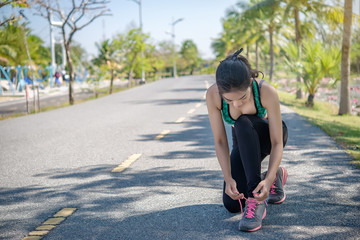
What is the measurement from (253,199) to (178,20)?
8606 centimetres

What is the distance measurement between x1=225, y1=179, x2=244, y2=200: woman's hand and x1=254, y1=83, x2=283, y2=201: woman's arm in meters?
0.15

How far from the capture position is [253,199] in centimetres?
336

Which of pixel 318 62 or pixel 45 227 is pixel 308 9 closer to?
pixel 318 62

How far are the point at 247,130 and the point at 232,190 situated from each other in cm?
50

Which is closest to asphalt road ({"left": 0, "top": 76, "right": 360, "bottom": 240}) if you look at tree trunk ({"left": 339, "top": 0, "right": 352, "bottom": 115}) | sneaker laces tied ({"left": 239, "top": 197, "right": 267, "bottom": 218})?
sneaker laces tied ({"left": 239, "top": 197, "right": 267, "bottom": 218})

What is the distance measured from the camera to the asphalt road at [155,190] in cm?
336

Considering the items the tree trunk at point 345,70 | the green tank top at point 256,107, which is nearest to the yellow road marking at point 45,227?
the green tank top at point 256,107

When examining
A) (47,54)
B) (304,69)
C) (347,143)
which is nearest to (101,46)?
(304,69)

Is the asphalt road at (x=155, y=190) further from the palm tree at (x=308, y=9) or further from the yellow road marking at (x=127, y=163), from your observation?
the palm tree at (x=308, y=9)

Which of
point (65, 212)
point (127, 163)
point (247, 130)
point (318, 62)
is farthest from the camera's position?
point (318, 62)

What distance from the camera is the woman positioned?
9.75ft

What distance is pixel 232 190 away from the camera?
130 inches

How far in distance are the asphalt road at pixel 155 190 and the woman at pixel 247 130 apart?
26 centimetres

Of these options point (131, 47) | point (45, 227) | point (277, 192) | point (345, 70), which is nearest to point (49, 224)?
point (45, 227)
